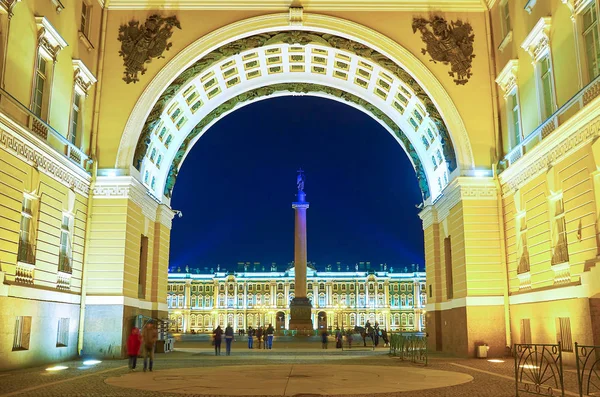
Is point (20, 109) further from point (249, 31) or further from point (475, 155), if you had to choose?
point (475, 155)

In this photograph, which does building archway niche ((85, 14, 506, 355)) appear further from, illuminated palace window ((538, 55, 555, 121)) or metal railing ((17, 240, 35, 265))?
illuminated palace window ((538, 55, 555, 121))

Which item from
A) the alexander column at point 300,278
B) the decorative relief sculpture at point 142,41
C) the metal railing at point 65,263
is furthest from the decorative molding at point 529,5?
the alexander column at point 300,278

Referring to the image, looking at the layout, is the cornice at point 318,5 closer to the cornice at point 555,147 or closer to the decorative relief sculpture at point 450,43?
the decorative relief sculpture at point 450,43

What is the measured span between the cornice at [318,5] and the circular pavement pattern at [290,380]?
19179 millimetres

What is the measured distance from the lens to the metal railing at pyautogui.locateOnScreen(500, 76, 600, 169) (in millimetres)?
20619

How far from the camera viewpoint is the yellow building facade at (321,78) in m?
22.2

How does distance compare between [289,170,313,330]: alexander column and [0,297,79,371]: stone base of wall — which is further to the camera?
[289,170,313,330]: alexander column

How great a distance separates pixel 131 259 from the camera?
100 ft

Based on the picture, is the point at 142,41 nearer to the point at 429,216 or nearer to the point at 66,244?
the point at 66,244

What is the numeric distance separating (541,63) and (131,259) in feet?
70.8

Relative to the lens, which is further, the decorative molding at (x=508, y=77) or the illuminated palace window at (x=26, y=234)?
the decorative molding at (x=508, y=77)

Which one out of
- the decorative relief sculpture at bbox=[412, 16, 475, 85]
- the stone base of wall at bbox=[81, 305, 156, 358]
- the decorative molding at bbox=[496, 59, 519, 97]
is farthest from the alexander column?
the decorative molding at bbox=[496, 59, 519, 97]

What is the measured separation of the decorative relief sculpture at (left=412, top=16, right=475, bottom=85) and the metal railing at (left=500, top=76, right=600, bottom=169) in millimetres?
5251

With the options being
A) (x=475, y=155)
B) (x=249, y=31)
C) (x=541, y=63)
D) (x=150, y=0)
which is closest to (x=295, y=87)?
(x=249, y=31)
